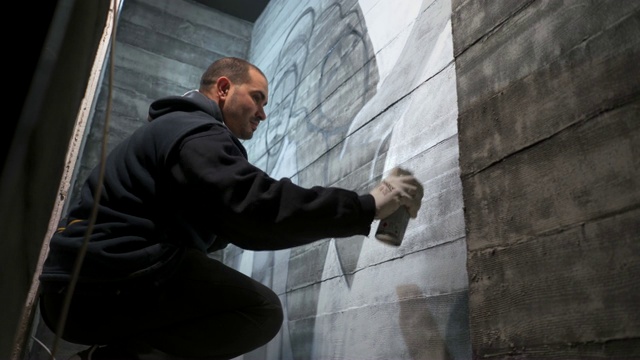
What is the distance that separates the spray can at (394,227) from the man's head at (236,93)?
76cm

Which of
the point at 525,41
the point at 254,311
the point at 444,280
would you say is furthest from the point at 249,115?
the point at 525,41

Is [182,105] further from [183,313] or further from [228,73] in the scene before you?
[183,313]

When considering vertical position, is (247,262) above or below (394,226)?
above

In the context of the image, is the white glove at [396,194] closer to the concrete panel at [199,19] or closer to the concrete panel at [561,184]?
the concrete panel at [561,184]

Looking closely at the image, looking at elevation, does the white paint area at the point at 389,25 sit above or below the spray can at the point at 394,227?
above

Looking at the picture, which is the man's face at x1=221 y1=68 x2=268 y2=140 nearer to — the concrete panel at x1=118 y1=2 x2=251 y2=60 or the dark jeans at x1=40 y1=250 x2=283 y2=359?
the dark jeans at x1=40 y1=250 x2=283 y2=359

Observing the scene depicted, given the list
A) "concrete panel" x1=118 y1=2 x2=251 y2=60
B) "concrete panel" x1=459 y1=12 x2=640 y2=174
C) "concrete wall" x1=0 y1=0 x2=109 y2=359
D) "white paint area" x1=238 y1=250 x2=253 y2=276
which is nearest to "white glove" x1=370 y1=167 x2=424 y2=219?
"concrete panel" x1=459 y1=12 x2=640 y2=174

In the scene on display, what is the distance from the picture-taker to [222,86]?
1.79 m

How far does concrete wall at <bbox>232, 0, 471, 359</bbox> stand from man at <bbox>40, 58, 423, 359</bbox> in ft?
0.88

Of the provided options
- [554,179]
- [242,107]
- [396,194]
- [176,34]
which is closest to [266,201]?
[396,194]

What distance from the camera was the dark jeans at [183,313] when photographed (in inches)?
52.9

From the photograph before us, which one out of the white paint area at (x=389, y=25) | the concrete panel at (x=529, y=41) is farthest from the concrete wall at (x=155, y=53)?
the concrete panel at (x=529, y=41)

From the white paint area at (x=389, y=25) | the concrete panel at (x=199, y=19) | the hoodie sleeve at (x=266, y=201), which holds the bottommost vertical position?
the hoodie sleeve at (x=266, y=201)

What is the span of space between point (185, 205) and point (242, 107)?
0.56 metres
